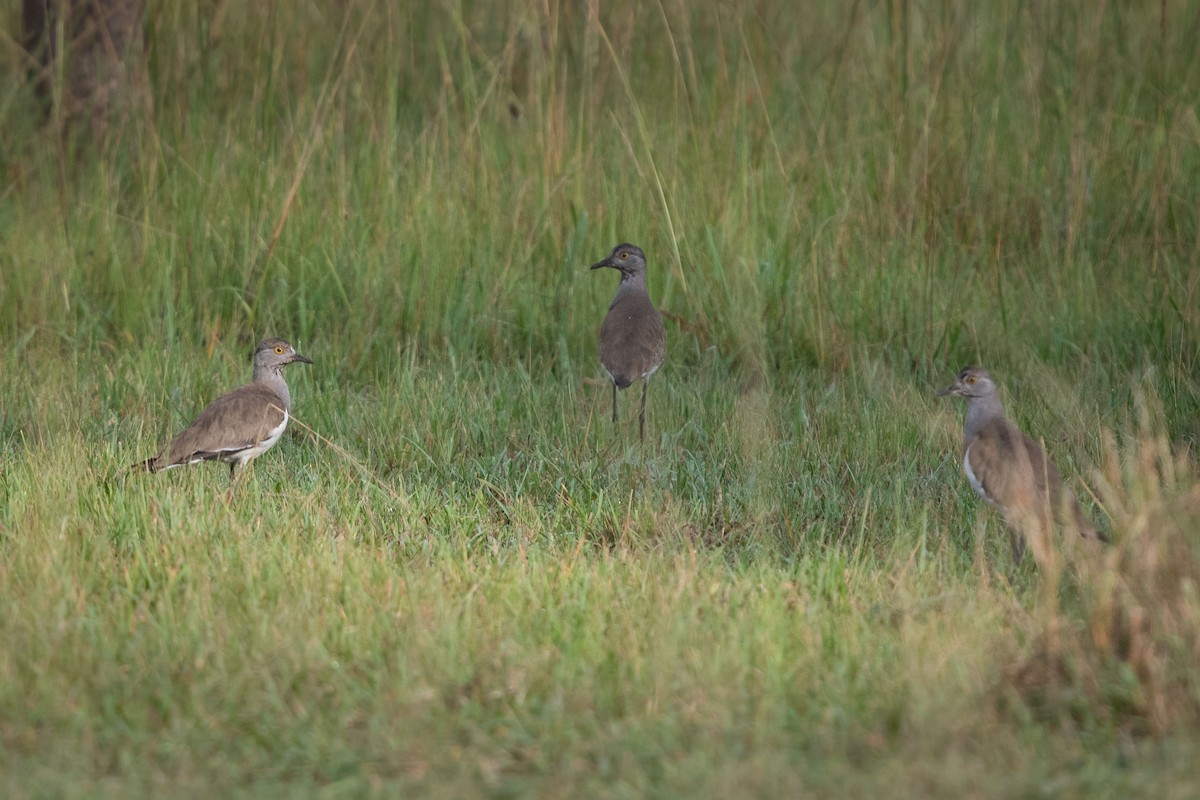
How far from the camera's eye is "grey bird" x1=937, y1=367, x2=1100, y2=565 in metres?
4.81

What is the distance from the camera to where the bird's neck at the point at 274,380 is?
671 cm

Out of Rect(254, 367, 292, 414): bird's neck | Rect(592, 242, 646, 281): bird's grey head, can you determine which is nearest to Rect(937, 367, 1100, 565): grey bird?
Rect(592, 242, 646, 281): bird's grey head

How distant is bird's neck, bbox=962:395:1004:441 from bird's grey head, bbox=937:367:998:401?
0.9 inches

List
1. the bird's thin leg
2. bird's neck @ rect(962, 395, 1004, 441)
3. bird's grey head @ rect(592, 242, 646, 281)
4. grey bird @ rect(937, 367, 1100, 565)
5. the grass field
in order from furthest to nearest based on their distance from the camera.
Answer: bird's grey head @ rect(592, 242, 646, 281) → the bird's thin leg → bird's neck @ rect(962, 395, 1004, 441) → grey bird @ rect(937, 367, 1100, 565) → the grass field

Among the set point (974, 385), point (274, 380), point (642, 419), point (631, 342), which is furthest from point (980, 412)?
point (274, 380)

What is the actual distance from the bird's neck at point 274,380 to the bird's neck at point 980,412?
2.89 m

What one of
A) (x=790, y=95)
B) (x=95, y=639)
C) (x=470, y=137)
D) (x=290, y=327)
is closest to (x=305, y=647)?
(x=95, y=639)

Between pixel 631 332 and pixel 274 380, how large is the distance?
5.38 ft

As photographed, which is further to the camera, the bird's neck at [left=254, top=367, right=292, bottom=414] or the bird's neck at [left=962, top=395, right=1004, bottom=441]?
the bird's neck at [left=254, top=367, right=292, bottom=414]

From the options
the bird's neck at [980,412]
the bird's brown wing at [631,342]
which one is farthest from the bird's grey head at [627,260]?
the bird's neck at [980,412]

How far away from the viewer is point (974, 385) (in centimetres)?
591

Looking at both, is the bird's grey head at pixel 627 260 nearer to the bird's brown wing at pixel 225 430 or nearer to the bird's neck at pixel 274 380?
the bird's neck at pixel 274 380

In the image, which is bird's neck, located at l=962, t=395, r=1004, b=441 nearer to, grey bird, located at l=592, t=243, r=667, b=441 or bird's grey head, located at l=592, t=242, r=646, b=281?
grey bird, located at l=592, t=243, r=667, b=441

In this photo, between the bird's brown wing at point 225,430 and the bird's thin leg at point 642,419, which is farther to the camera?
the bird's thin leg at point 642,419
